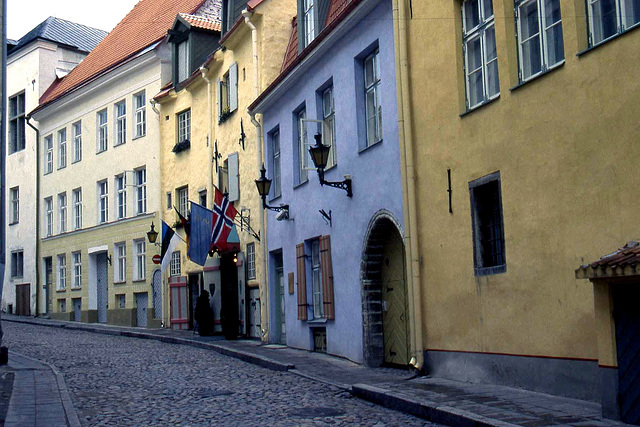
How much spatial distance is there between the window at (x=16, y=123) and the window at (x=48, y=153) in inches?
98.8

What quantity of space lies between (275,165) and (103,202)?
1437 centimetres

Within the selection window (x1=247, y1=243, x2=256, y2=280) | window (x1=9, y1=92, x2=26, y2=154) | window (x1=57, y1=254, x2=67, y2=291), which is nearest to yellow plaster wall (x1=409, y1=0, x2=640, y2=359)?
window (x1=247, y1=243, x2=256, y2=280)

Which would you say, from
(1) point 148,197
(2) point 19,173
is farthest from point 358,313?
(2) point 19,173

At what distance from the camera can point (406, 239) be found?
12.9 metres

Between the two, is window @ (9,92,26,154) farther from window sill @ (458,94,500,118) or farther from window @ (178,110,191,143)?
window sill @ (458,94,500,118)

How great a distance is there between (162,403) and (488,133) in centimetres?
534

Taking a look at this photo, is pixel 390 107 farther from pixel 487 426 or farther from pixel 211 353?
pixel 211 353

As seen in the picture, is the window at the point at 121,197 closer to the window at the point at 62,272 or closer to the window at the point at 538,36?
the window at the point at 62,272

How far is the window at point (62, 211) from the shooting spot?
119 ft

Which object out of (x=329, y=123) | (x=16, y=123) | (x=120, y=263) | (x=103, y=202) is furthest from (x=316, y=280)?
(x=16, y=123)

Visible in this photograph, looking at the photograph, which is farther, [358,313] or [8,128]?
[8,128]

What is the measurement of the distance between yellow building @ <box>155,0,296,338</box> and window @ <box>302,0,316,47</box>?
2.62 metres

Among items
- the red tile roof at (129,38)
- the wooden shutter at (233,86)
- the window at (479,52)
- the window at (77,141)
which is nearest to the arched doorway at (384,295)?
the window at (479,52)

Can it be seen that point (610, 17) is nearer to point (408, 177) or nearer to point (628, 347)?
point (628, 347)
